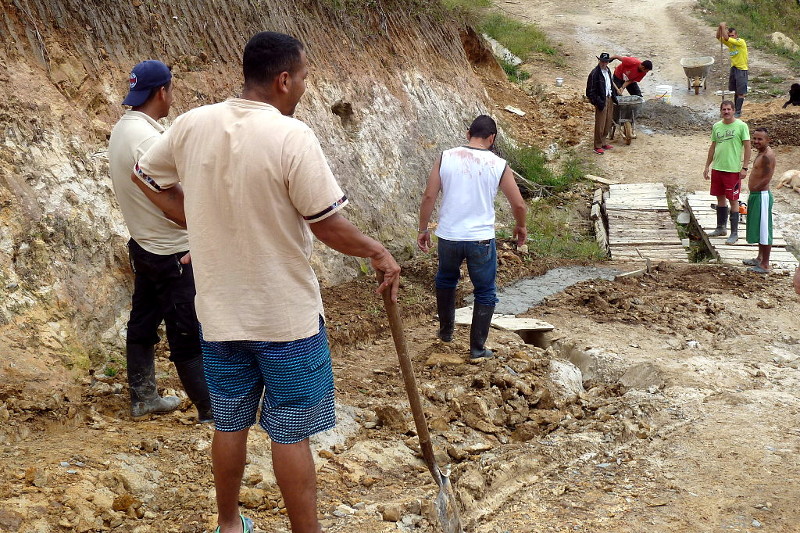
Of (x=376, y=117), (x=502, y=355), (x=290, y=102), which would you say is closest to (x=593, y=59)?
(x=376, y=117)

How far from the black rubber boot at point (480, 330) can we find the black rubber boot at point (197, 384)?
232cm

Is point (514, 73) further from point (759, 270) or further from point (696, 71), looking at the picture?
point (759, 270)

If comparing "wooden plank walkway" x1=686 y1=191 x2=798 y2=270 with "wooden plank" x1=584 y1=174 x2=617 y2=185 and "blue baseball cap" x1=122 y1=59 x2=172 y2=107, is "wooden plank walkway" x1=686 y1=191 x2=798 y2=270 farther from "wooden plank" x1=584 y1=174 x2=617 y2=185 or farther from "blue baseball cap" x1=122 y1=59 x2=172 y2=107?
"blue baseball cap" x1=122 y1=59 x2=172 y2=107

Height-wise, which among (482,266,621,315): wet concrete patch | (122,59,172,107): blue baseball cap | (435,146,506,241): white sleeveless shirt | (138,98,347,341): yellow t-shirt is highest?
(122,59,172,107): blue baseball cap

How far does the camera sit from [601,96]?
13695mm

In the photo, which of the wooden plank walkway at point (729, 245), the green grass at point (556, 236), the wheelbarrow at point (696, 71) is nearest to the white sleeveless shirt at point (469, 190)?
the green grass at point (556, 236)

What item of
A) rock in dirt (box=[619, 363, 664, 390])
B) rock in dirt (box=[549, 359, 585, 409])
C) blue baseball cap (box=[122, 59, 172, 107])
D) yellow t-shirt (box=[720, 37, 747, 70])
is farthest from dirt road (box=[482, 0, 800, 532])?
yellow t-shirt (box=[720, 37, 747, 70])

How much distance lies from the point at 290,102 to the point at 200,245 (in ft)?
2.09

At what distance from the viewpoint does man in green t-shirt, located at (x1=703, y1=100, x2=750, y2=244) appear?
10.3 meters

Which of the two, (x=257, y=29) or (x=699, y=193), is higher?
(x=257, y=29)

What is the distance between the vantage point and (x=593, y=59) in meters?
19.1

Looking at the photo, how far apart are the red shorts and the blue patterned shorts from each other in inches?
355

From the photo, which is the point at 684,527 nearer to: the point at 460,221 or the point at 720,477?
the point at 720,477

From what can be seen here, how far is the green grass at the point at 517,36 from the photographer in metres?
19.0
